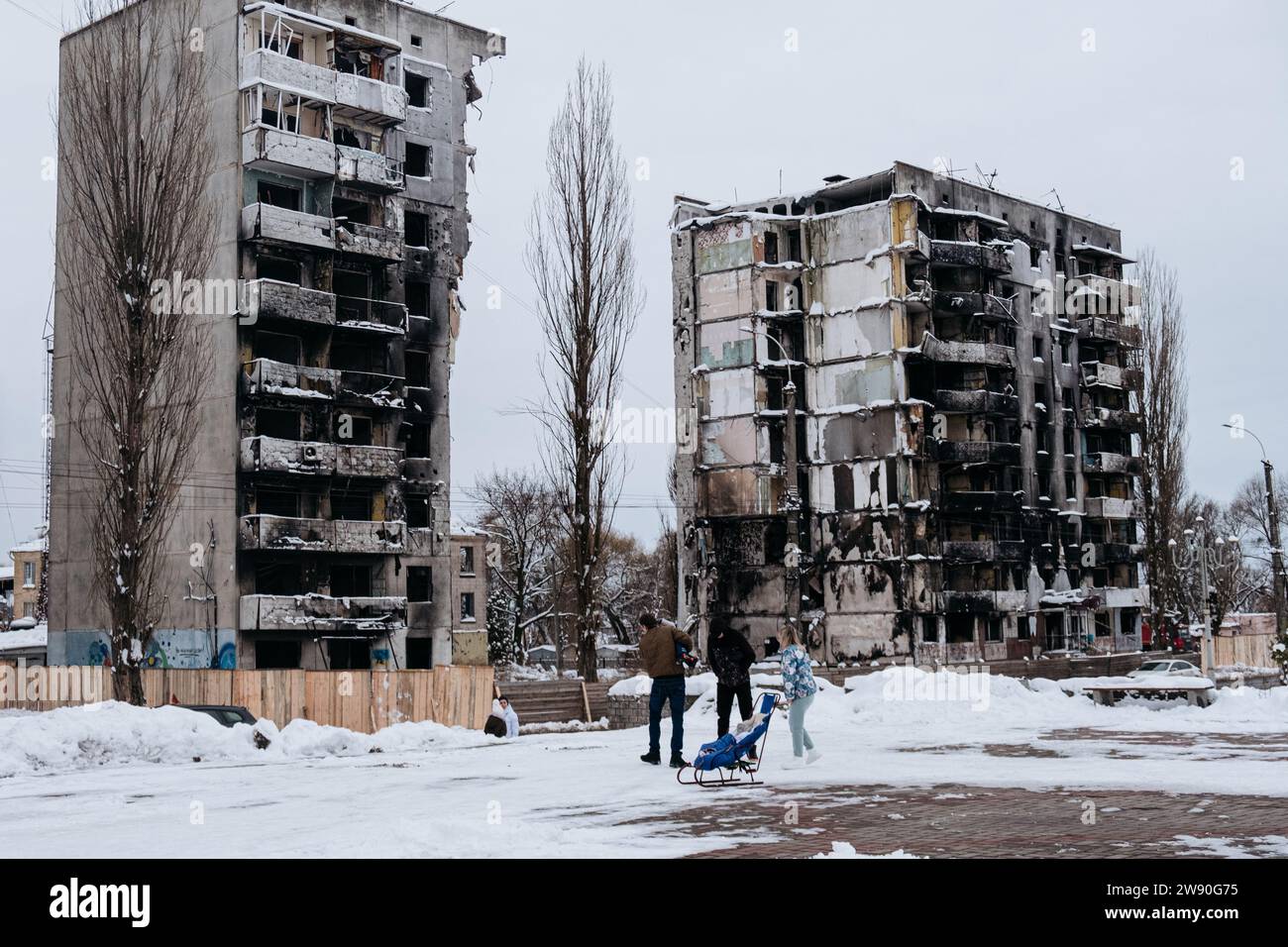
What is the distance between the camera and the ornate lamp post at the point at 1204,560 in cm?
5086

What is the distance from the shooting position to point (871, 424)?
68062 mm

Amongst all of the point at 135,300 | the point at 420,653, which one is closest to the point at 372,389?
the point at 420,653

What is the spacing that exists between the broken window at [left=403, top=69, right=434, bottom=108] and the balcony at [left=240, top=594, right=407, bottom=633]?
2178cm

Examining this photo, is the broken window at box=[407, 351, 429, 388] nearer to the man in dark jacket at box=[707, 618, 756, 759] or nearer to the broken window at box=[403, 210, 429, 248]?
the broken window at box=[403, 210, 429, 248]

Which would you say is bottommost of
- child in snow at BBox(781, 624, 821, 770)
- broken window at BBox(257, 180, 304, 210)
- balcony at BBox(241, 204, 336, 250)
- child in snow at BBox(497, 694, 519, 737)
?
Result: child in snow at BBox(497, 694, 519, 737)

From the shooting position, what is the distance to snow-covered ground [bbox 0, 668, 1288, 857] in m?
11.2

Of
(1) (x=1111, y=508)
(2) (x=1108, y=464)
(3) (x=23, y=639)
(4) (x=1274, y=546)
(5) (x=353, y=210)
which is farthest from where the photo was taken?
(1) (x=1111, y=508)

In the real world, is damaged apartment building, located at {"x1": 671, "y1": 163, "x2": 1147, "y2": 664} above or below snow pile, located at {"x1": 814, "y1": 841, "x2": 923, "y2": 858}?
above

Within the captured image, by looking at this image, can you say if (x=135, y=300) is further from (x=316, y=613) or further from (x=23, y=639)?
(x=23, y=639)

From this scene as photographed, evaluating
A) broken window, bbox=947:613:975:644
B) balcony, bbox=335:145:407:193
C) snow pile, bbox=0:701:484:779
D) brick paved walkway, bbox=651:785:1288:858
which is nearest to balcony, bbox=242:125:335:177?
balcony, bbox=335:145:407:193

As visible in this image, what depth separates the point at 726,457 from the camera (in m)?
69.4

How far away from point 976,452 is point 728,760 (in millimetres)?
55588

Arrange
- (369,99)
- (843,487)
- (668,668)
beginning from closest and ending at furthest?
(668,668), (369,99), (843,487)

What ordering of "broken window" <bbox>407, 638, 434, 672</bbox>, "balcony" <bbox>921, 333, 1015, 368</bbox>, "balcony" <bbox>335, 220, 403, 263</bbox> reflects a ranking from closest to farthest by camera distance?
"balcony" <bbox>335, 220, 403, 263</bbox>
"broken window" <bbox>407, 638, 434, 672</bbox>
"balcony" <bbox>921, 333, 1015, 368</bbox>
